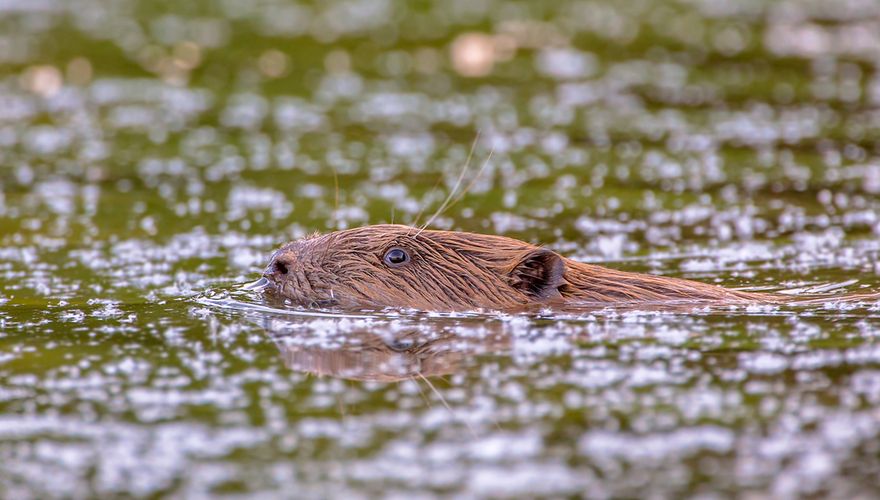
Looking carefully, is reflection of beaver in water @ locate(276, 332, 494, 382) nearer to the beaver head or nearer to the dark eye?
the beaver head

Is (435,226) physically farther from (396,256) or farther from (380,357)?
(380,357)

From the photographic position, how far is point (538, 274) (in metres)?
8.16

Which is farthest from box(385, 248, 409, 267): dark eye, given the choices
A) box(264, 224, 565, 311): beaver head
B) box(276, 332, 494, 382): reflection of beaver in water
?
box(276, 332, 494, 382): reflection of beaver in water

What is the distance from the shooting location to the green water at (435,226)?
5836 millimetres

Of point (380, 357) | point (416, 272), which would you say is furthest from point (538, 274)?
point (380, 357)

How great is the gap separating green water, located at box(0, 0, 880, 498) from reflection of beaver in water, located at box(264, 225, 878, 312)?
0.27 meters

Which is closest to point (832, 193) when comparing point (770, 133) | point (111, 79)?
point (770, 133)

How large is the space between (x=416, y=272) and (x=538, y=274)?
711 millimetres

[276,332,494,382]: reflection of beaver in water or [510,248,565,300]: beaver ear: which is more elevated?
[510,248,565,300]: beaver ear

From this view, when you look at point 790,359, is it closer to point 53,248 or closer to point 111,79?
point 53,248

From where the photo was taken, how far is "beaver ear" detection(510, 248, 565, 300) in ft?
26.6

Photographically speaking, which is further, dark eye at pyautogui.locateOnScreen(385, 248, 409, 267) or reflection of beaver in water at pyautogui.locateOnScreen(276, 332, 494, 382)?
dark eye at pyautogui.locateOnScreen(385, 248, 409, 267)

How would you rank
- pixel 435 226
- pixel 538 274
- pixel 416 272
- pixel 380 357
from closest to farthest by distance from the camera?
pixel 380 357 < pixel 538 274 < pixel 416 272 < pixel 435 226

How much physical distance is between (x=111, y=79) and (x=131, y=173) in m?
4.40
